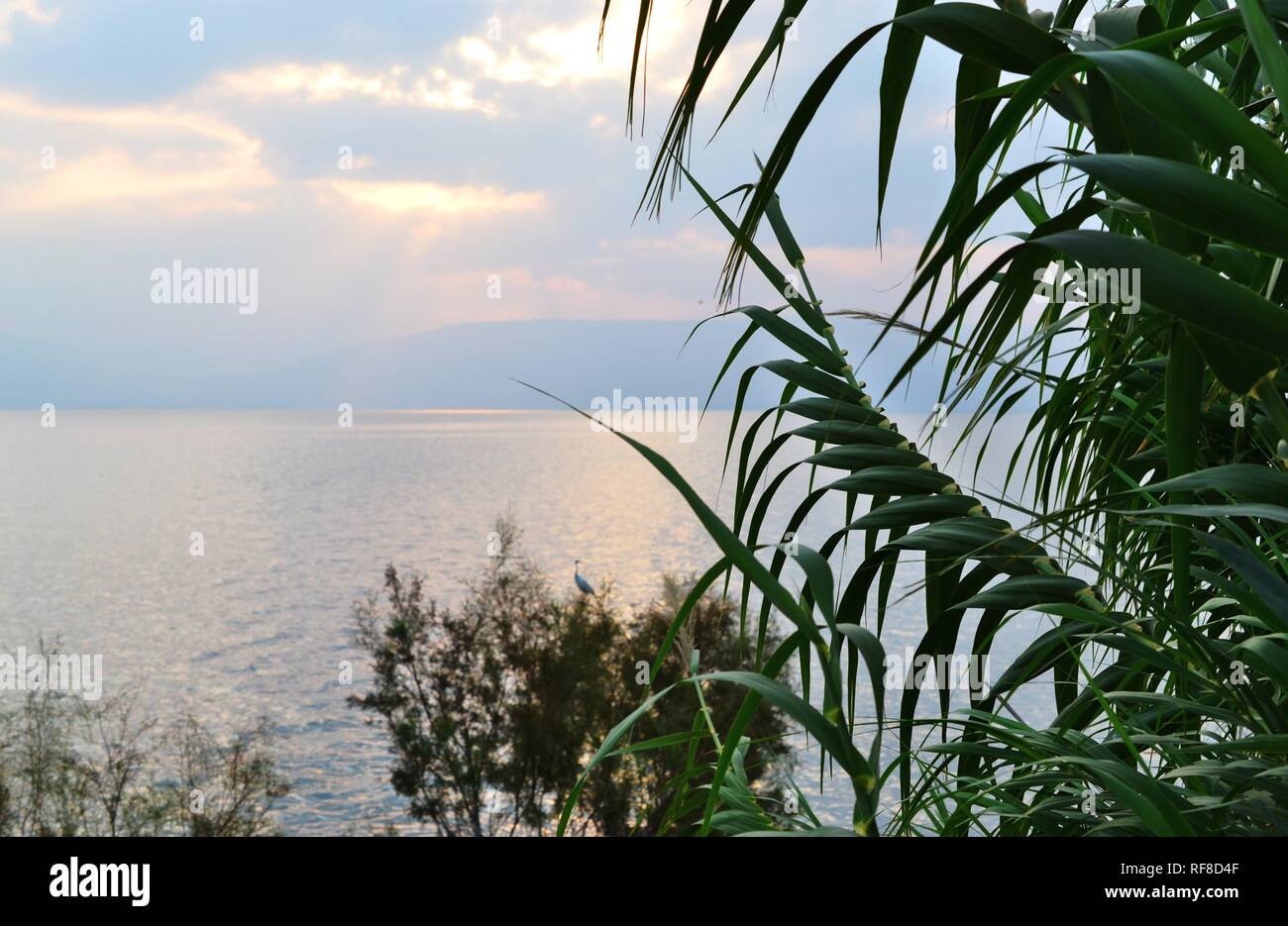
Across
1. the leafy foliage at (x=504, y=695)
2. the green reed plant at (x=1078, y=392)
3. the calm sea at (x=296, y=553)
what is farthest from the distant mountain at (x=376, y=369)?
the green reed plant at (x=1078, y=392)

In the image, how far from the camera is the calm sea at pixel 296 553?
43.7 feet

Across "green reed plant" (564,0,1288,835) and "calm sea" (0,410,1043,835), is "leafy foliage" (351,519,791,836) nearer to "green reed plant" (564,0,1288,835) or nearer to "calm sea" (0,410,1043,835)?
"calm sea" (0,410,1043,835)

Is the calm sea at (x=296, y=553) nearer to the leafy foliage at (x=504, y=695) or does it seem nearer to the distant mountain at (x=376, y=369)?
the leafy foliage at (x=504, y=695)

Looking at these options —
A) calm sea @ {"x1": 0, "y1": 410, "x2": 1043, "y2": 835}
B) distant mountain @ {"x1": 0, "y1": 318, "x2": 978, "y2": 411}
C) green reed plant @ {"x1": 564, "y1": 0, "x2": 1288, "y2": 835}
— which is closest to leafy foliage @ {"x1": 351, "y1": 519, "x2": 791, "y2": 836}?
calm sea @ {"x1": 0, "y1": 410, "x2": 1043, "y2": 835}

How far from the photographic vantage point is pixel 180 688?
1376 centimetres

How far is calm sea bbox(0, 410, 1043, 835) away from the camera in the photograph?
1333 centimetres

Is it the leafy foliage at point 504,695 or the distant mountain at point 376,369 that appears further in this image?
the distant mountain at point 376,369

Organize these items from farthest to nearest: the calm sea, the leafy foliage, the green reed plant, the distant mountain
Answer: the distant mountain < the calm sea < the leafy foliage < the green reed plant

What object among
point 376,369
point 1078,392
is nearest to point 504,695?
point 1078,392

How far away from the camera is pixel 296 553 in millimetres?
22203

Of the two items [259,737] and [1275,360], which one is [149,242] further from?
[1275,360]
